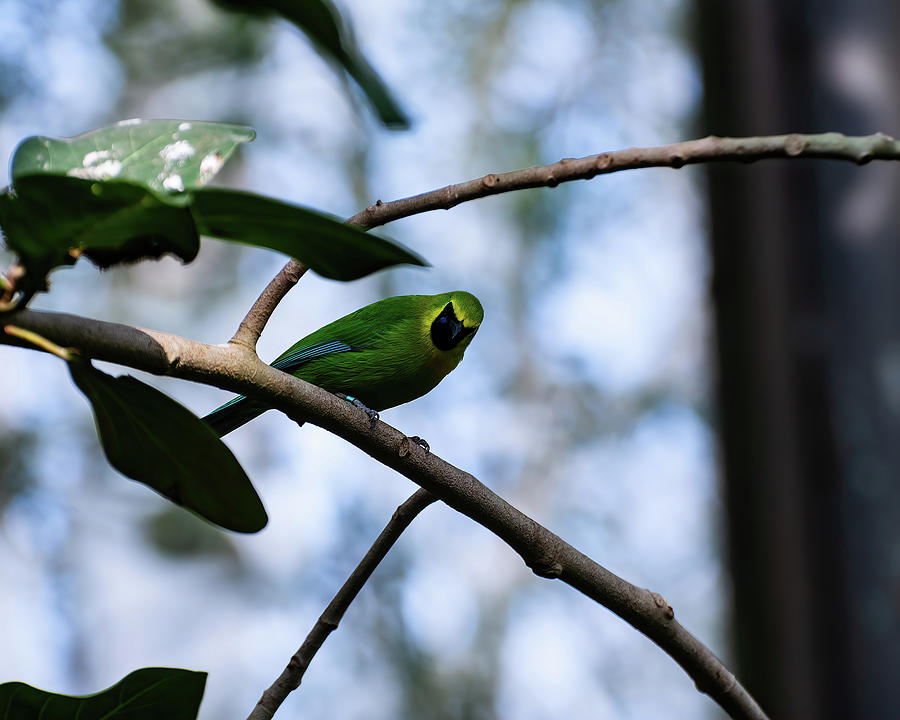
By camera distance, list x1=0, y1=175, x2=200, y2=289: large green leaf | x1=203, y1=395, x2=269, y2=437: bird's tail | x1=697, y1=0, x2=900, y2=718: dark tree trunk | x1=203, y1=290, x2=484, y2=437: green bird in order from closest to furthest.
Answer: x1=0, y1=175, x2=200, y2=289: large green leaf < x1=203, y1=395, x2=269, y2=437: bird's tail < x1=203, y1=290, x2=484, y2=437: green bird < x1=697, y1=0, x2=900, y2=718: dark tree trunk

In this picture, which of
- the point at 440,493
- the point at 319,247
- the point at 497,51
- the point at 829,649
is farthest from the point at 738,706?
the point at 497,51

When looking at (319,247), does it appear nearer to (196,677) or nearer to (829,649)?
(196,677)

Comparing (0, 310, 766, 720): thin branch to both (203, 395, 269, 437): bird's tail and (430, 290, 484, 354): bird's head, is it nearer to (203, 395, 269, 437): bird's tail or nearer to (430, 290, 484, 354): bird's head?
(203, 395, 269, 437): bird's tail

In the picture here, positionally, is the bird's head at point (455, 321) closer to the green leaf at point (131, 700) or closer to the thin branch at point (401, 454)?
the thin branch at point (401, 454)

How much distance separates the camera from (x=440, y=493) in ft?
2.36

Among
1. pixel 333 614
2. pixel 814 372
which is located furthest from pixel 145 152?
pixel 814 372

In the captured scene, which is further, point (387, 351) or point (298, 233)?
point (387, 351)

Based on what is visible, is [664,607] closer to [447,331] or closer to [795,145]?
[795,145]

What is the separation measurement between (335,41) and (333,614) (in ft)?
1.72

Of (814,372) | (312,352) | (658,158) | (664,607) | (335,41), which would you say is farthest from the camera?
(814,372)

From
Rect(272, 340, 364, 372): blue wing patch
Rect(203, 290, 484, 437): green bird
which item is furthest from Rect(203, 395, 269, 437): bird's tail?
Rect(272, 340, 364, 372): blue wing patch

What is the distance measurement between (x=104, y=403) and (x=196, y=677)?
212 mm

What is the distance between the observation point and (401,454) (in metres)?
0.70

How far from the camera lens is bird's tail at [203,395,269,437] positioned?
1.20 metres
